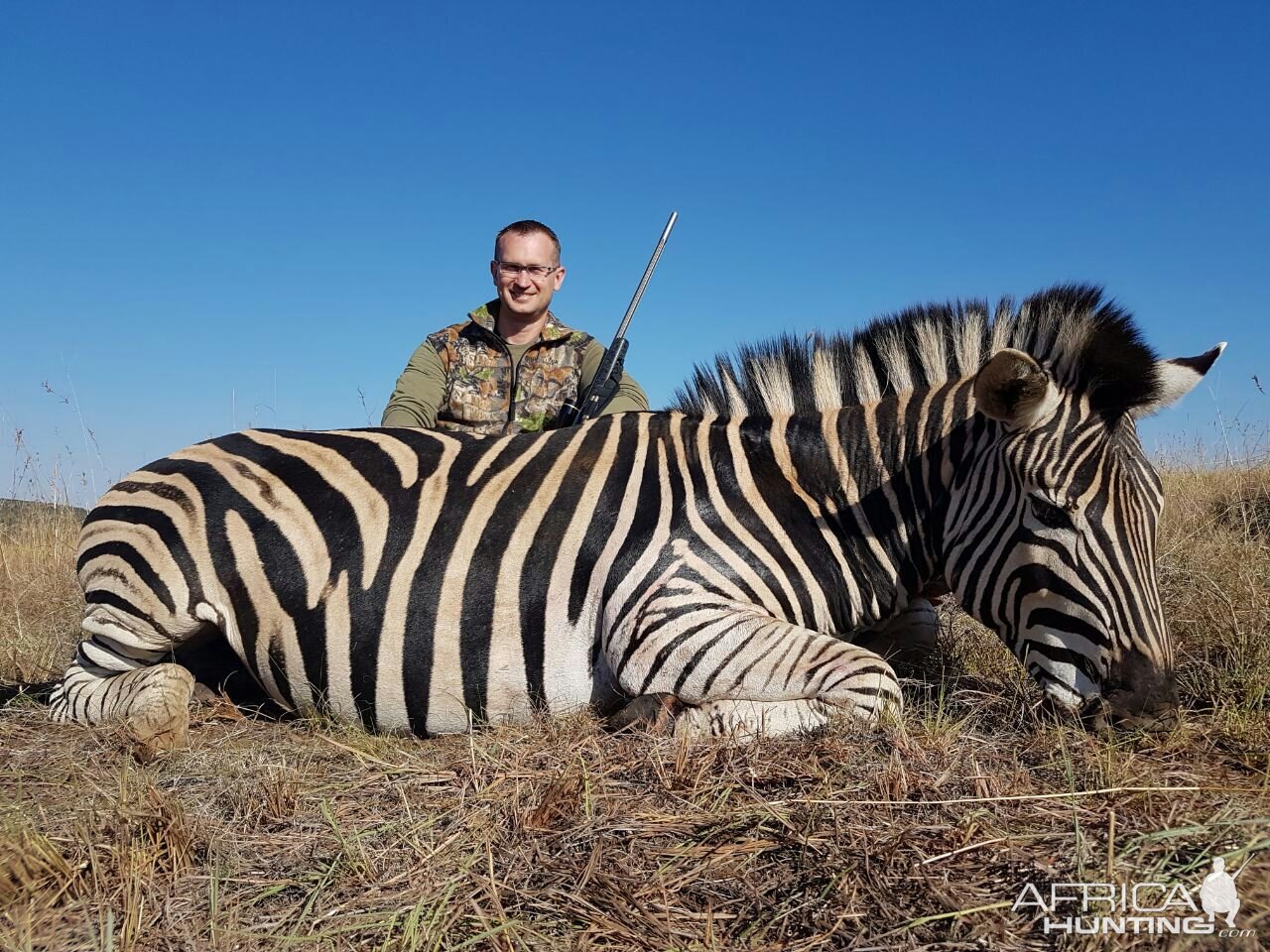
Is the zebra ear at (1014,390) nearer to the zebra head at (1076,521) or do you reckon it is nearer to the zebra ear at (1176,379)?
the zebra head at (1076,521)

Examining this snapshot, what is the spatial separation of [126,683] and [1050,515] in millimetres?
3679

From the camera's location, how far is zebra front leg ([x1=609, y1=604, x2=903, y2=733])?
9.25 ft

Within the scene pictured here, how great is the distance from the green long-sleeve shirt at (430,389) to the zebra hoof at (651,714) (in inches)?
107

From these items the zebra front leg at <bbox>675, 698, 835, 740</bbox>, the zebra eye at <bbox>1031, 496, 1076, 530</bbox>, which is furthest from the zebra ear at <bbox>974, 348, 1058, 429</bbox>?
the zebra front leg at <bbox>675, 698, 835, 740</bbox>

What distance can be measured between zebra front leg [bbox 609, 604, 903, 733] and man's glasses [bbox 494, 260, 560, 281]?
354 centimetres

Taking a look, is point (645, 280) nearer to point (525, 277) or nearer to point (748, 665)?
point (525, 277)

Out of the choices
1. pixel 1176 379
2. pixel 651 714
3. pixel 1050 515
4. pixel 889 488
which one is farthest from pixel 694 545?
pixel 1176 379

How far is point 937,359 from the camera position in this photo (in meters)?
3.49

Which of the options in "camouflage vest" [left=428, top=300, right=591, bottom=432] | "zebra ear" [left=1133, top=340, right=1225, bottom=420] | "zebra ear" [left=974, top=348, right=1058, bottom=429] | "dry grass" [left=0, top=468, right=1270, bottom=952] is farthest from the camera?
"camouflage vest" [left=428, top=300, right=591, bottom=432]

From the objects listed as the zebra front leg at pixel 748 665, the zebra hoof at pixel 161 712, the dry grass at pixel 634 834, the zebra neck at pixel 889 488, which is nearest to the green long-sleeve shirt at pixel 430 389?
the zebra neck at pixel 889 488

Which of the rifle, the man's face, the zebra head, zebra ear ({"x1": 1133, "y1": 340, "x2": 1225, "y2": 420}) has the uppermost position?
the man's face

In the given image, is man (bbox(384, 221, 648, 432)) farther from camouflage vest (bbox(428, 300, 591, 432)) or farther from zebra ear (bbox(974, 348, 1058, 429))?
zebra ear (bbox(974, 348, 1058, 429))

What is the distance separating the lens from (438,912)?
1756 mm

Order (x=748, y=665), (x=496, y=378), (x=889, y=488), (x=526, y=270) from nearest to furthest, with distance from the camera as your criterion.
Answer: (x=748, y=665) → (x=889, y=488) → (x=526, y=270) → (x=496, y=378)
